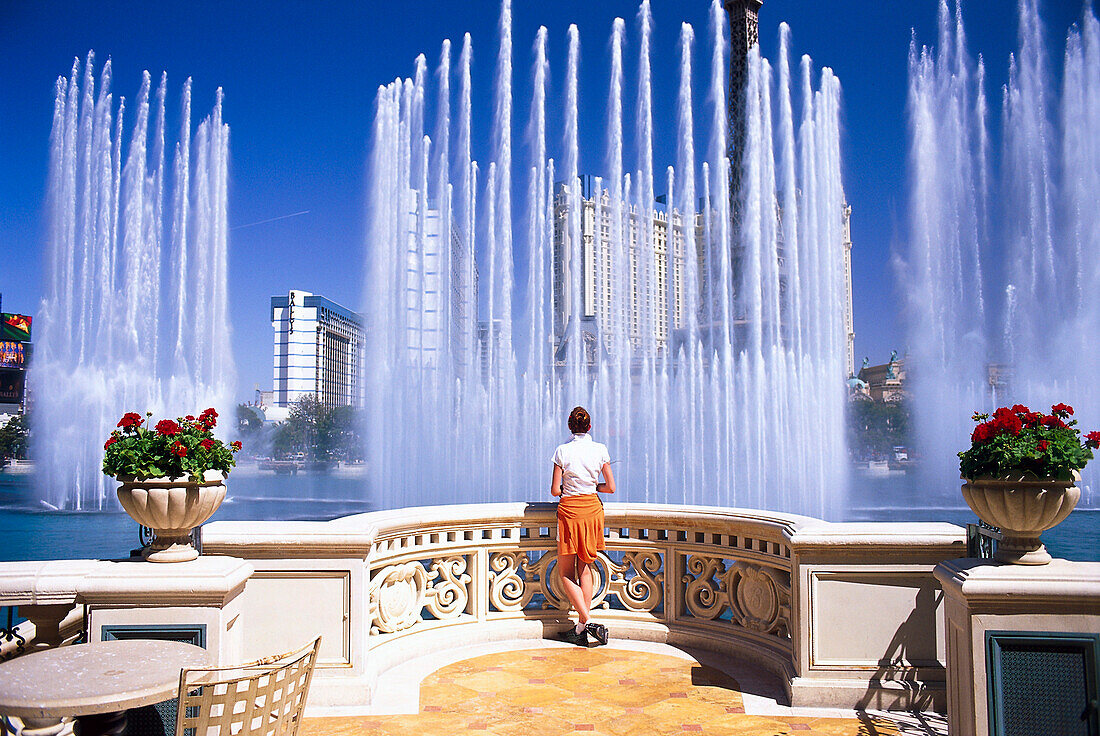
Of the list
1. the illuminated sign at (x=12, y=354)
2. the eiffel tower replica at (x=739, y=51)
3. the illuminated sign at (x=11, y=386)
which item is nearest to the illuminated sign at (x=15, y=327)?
the illuminated sign at (x=12, y=354)

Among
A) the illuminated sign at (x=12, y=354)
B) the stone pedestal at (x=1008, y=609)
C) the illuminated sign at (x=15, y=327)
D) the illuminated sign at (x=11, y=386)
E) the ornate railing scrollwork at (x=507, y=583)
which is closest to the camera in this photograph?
the stone pedestal at (x=1008, y=609)

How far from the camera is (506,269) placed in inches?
846

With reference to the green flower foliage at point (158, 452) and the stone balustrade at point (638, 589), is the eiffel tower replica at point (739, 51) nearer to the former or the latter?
the stone balustrade at point (638, 589)

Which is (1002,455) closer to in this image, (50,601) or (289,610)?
(289,610)

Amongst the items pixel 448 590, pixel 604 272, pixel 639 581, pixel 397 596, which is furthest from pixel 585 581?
pixel 604 272

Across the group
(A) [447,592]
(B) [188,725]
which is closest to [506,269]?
(A) [447,592]

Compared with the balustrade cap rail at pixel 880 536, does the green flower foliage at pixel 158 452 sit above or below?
above

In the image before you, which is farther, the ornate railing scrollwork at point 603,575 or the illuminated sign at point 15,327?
the illuminated sign at point 15,327

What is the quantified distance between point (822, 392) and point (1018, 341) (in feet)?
27.8

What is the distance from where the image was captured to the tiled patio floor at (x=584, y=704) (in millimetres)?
4492

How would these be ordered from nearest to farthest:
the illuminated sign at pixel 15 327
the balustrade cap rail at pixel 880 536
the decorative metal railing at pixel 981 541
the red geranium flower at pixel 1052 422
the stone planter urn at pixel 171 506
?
the red geranium flower at pixel 1052 422 → the stone planter urn at pixel 171 506 → the decorative metal railing at pixel 981 541 → the balustrade cap rail at pixel 880 536 → the illuminated sign at pixel 15 327

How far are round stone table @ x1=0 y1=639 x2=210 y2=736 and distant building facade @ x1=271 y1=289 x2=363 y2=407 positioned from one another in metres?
103

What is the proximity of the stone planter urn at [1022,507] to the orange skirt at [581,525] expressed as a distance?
253cm

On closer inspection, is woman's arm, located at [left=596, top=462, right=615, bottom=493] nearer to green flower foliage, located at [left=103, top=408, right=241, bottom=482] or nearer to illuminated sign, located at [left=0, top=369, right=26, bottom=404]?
green flower foliage, located at [left=103, top=408, right=241, bottom=482]
